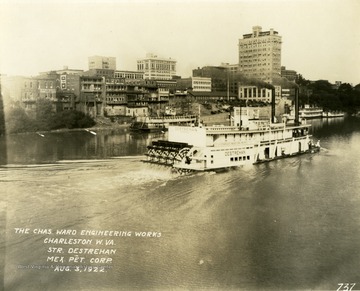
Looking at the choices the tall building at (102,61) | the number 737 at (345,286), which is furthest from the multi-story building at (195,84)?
the number 737 at (345,286)

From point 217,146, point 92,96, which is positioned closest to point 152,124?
point 92,96

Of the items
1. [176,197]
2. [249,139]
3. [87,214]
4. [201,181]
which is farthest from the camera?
[249,139]

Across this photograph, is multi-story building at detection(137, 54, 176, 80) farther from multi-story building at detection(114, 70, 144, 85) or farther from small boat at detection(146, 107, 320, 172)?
small boat at detection(146, 107, 320, 172)

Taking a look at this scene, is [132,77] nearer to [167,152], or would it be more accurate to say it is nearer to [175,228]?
[167,152]

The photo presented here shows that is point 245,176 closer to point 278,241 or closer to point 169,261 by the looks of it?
point 278,241

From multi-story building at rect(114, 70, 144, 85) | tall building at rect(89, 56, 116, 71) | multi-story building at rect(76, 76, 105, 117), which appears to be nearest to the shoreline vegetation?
multi-story building at rect(76, 76, 105, 117)

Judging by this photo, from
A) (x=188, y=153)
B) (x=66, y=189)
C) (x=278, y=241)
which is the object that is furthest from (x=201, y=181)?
(x=278, y=241)
